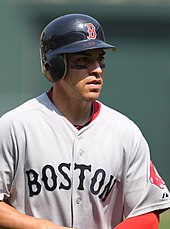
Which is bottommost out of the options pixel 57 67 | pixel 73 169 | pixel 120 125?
pixel 73 169

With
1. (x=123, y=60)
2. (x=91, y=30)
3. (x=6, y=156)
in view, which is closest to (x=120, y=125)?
(x=91, y=30)

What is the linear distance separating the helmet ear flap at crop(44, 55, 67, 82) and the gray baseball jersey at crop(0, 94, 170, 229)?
0.15m

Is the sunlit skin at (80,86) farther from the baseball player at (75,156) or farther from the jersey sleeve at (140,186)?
the jersey sleeve at (140,186)

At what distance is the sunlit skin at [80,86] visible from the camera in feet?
13.4

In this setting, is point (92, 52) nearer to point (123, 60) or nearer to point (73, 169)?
point (73, 169)

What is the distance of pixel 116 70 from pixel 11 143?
8.70 metres

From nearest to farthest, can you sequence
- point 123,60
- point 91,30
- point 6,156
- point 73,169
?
point 6,156, point 73,169, point 91,30, point 123,60

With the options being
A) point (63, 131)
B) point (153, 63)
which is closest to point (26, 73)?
point (153, 63)

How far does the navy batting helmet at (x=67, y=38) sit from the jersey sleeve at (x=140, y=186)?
55 cm

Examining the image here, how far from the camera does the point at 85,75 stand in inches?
161

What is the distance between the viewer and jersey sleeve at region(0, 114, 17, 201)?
3996mm

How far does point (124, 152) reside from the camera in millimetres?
4168

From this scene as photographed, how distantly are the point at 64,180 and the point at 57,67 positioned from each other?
607 millimetres

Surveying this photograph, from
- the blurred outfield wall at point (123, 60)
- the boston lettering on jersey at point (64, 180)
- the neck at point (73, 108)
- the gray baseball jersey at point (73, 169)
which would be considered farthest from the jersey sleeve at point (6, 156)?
the blurred outfield wall at point (123, 60)
